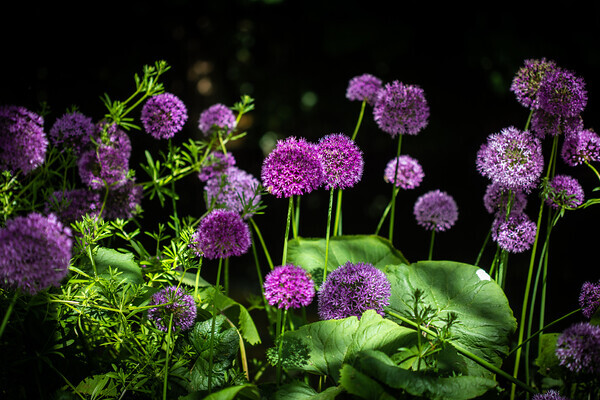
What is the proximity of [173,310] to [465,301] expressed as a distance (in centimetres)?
83

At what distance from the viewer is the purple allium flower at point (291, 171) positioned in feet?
3.37

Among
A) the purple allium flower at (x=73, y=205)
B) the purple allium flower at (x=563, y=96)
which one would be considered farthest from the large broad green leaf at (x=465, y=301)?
the purple allium flower at (x=73, y=205)

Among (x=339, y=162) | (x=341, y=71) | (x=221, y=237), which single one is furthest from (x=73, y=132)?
(x=341, y=71)

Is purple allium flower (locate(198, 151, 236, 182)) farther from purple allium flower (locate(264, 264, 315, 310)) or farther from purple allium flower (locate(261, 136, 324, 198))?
purple allium flower (locate(264, 264, 315, 310))

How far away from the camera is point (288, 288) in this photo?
983 mm

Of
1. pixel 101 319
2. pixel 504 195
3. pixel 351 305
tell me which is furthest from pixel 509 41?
pixel 101 319

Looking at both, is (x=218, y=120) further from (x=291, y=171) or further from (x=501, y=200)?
(x=501, y=200)

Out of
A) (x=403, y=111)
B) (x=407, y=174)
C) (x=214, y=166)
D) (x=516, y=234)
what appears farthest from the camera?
(x=407, y=174)

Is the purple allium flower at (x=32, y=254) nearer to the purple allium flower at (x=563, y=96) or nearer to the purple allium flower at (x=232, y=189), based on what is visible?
the purple allium flower at (x=232, y=189)

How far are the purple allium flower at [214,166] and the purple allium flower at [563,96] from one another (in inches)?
36.1

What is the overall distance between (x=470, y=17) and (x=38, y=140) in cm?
244

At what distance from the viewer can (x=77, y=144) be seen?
54.0 inches

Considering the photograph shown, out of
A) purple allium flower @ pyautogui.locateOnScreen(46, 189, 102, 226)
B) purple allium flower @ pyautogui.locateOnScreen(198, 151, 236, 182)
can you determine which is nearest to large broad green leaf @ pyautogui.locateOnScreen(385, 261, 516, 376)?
purple allium flower @ pyautogui.locateOnScreen(198, 151, 236, 182)

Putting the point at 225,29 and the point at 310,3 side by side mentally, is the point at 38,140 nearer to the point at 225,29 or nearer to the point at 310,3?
the point at 310,3
